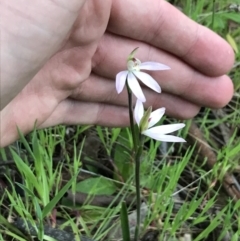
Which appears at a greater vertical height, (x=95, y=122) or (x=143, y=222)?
(x=95, y=122)

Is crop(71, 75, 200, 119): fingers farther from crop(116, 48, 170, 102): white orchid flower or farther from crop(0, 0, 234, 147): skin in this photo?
crop(116, 48, 170, 102): white orchid flower

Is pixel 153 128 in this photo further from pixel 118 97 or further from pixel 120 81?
pixel 118 97

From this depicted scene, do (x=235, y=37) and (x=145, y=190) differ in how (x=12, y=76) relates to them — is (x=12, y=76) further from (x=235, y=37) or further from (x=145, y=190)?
(x=235, y=37)

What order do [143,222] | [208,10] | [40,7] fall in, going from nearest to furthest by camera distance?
[40,7], [143,222], [208,10]

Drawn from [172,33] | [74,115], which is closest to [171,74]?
[172,33]

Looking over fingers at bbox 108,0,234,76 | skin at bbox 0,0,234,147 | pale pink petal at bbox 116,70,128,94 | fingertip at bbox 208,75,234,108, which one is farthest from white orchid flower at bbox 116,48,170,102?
fingertip at bbox 208,75,234,108

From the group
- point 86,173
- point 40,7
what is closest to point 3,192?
point 86,173

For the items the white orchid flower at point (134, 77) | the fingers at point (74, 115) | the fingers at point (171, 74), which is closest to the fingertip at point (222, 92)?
the fingers at point (171, 74)
